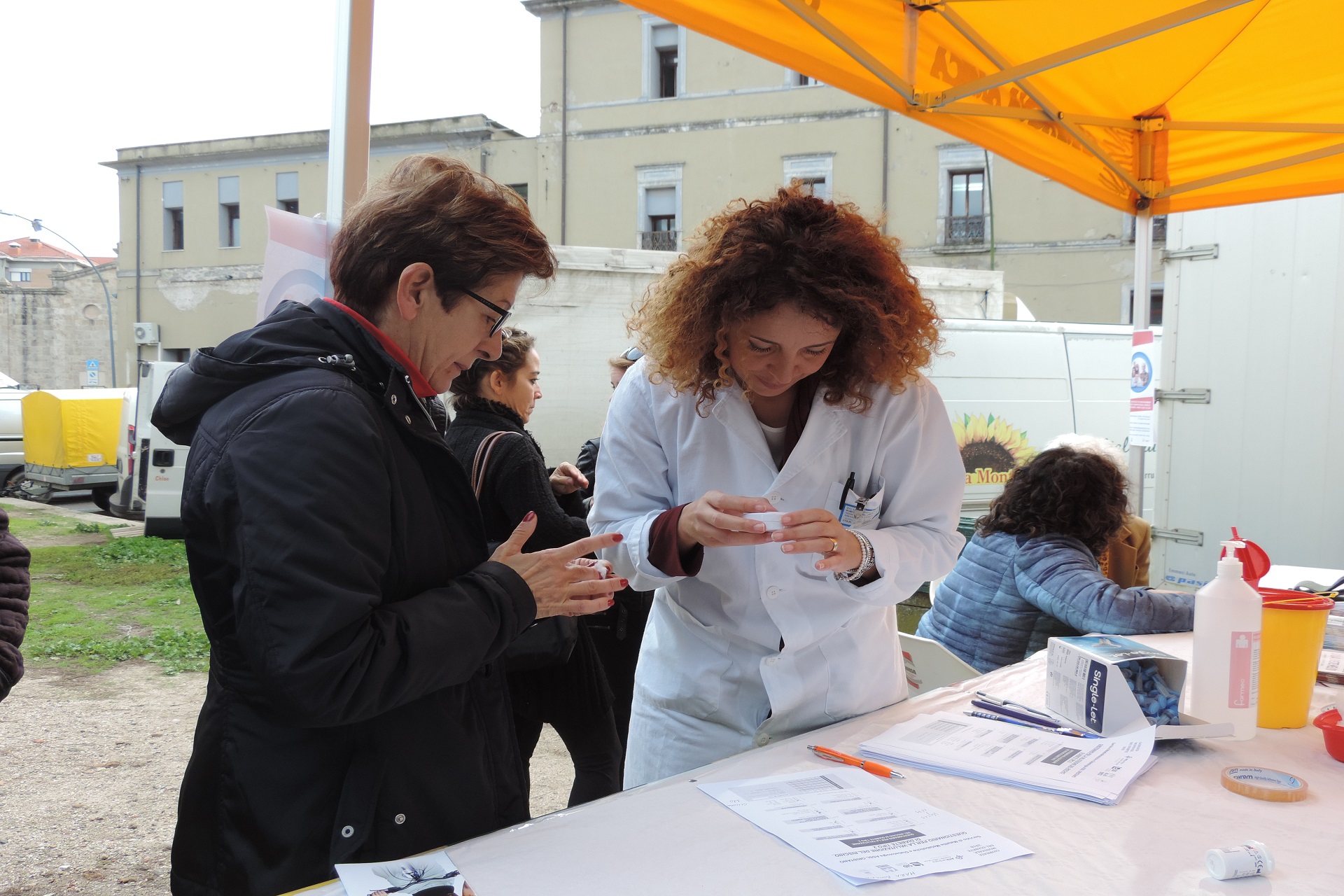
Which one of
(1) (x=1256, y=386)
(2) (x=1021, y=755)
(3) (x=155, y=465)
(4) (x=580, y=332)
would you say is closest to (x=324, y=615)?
(2) (x=1021, y=755)

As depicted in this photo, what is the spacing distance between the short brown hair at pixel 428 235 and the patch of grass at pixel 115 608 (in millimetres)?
3633

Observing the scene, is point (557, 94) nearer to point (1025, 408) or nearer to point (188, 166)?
point (188, 166)

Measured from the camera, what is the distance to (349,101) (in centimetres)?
216

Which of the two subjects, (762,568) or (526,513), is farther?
(526,513)

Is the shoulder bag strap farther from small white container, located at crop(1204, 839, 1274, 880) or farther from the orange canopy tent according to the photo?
small white container, located at crop(1204, 839, 1274, 880)

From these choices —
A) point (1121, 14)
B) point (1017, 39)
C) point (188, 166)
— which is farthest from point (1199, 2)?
point (188, 166)

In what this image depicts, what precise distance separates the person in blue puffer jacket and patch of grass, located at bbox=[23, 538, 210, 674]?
344cm

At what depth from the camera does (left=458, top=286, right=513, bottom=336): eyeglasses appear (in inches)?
52.3

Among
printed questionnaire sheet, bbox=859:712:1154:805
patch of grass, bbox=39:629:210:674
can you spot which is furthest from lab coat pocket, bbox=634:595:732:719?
patch of grass, bbox=39:629:210:674

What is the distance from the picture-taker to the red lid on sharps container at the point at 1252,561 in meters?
1.82

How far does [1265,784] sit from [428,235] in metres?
1.40

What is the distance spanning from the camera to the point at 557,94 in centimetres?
2178

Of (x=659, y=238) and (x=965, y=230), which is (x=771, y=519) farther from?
(x=659, y=238)

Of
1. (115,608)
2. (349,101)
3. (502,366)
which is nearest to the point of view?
(349,101)
